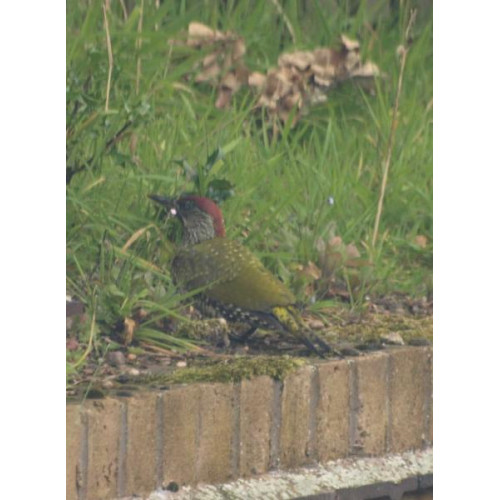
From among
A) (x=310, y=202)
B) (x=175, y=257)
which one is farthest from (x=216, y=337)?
(x=310, y=202)

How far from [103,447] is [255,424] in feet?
1.55

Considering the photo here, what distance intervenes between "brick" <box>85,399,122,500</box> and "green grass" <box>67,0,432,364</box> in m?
0.17

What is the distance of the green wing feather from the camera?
391cm

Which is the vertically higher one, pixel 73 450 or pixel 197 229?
pixel 197 229

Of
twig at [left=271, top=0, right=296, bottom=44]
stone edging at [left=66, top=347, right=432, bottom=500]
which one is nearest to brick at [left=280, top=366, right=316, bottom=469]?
stone edging at [left=66, top=347, right=432, bottom=500]

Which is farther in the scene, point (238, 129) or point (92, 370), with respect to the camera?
point (238, 129)

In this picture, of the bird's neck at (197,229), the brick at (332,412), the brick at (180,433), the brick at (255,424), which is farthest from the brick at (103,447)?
the brick at (332,412)

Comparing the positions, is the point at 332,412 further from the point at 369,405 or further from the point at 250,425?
the point at 250,425

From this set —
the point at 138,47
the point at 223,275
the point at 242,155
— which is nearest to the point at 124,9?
the point at 138,47

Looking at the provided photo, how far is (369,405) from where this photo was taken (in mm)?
4223

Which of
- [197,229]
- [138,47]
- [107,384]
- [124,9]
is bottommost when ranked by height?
[107,384]

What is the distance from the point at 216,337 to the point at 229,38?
35.6 inches
